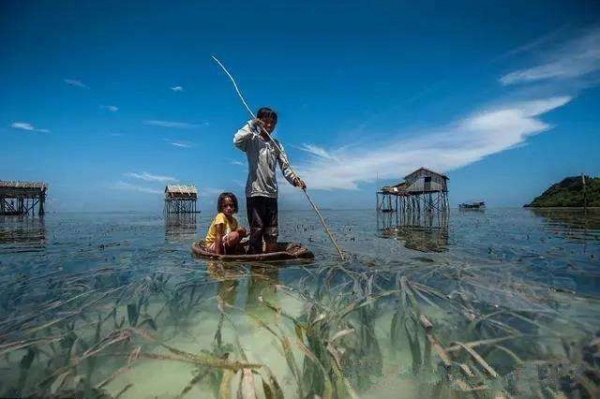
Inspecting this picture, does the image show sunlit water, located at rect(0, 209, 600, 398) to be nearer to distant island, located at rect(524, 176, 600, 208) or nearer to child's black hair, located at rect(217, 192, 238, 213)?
child's black hair, located at rect(217, 192, 238, 213)

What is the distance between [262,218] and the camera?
5.83 meters

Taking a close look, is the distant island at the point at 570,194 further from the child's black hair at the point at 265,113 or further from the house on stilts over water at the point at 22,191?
the house on stilts over water at the point at 22,191

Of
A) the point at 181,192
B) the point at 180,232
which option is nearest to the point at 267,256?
the point at 180,232

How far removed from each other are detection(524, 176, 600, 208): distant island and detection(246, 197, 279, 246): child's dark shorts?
65.6 meters

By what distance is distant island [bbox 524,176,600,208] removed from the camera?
54.0 metres

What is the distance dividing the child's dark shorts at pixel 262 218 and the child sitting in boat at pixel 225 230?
0.28 m

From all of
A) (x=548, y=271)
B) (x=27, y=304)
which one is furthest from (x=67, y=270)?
(x=548, y=271)

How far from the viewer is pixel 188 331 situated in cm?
258

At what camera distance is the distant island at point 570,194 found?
54.0 meters

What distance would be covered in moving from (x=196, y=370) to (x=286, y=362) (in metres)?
0.61

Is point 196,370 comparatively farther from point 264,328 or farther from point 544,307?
point 544,307

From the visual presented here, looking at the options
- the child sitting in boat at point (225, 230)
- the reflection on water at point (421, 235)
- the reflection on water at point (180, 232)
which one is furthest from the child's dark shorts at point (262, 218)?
the reflection on water at point (180, 232)

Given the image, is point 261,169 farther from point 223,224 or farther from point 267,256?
point 267,256

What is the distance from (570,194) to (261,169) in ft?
272
